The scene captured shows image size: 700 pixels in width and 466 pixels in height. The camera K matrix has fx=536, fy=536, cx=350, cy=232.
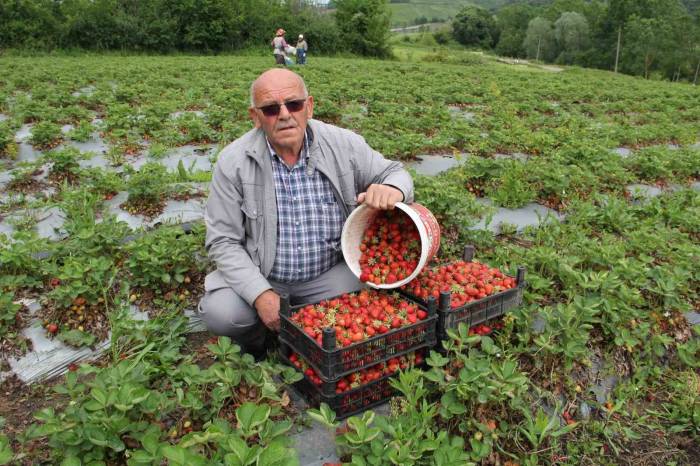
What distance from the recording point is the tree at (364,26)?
→ 36.9 metres

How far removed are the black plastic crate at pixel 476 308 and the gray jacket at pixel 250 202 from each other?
62cm

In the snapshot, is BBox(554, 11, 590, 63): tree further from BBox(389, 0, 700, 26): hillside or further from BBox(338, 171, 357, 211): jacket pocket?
BBox(338, 171, 357, 211): jacket pocket

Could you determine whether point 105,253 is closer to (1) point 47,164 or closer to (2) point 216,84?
(1) point 47,164

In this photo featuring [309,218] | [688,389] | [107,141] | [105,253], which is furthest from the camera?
[107,141]

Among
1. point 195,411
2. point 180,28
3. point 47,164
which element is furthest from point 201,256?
point 180,28

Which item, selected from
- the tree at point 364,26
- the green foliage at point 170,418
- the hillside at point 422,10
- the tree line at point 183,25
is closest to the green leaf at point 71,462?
the green foliage at point 170,418

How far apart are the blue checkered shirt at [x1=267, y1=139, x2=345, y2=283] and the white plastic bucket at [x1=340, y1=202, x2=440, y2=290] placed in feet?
0.48

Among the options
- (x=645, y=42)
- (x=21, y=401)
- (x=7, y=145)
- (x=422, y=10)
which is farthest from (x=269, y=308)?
(x=422, y=10)

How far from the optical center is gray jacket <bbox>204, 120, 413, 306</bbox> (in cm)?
274

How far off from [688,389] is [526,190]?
8.18 feet

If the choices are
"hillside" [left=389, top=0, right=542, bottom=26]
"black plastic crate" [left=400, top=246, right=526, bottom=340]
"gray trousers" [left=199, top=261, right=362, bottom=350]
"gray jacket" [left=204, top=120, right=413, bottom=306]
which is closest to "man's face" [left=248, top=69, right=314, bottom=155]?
"gray jacket" [left=204, top=120, right=413, bottom=306]

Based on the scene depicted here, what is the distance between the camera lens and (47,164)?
5254 mm

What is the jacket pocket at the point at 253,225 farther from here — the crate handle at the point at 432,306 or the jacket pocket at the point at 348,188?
the crate handle at the point at 432,306

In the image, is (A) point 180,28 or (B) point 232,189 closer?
(B) point 232,189
